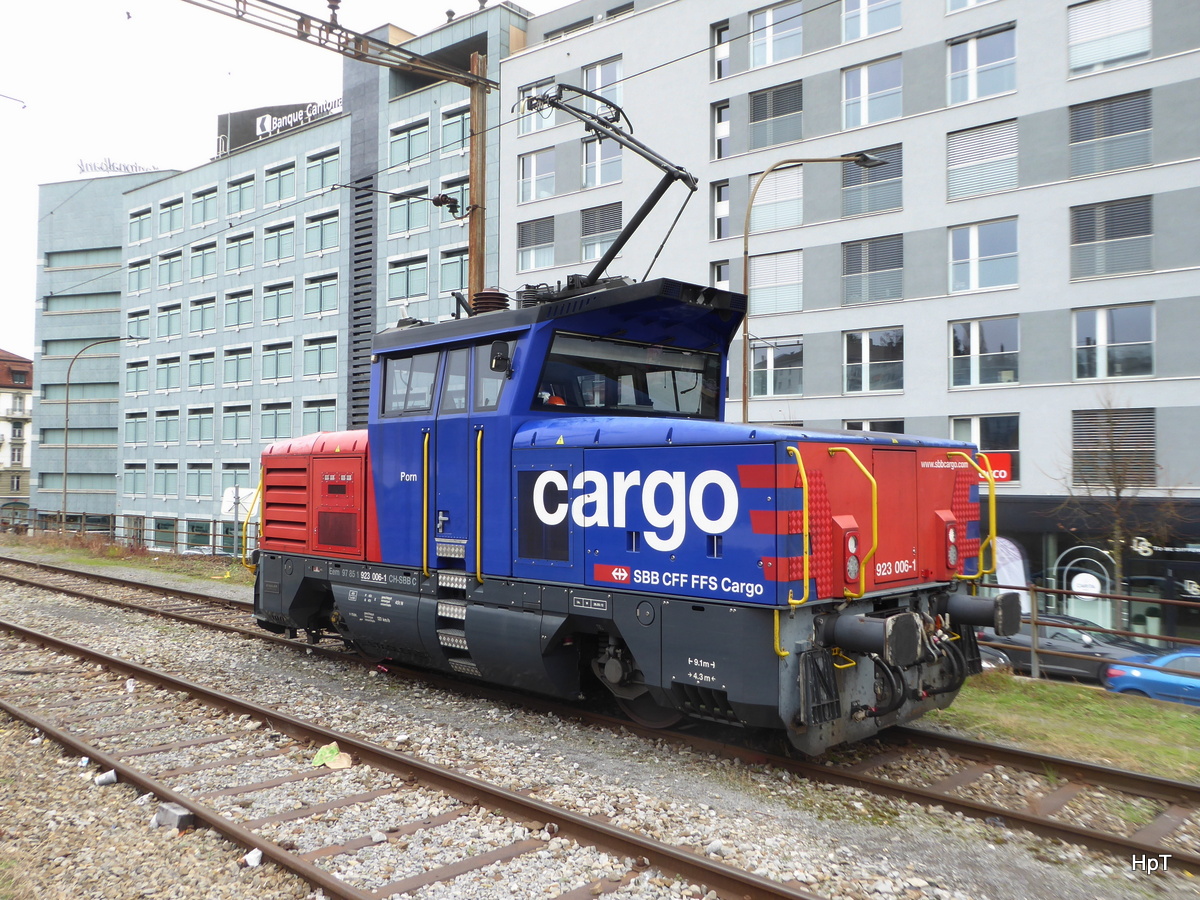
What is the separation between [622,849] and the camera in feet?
16.9

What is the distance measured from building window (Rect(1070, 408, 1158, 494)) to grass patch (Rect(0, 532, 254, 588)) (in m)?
19.1

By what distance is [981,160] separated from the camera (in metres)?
23.2

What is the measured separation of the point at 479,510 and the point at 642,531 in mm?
1921

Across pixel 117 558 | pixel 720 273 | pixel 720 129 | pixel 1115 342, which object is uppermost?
pixel 720 129

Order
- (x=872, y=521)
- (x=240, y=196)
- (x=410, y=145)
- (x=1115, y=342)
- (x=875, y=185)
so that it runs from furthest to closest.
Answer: (x=240, y=196) < (x=410, y=145) < (x=875, y=185) < (x=1115, y=342) < (x=872, y=521)

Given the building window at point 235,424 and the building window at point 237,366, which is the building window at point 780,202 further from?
the building window at point 235,424

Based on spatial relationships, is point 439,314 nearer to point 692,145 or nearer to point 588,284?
point 692,145

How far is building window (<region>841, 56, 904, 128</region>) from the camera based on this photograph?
965 inches

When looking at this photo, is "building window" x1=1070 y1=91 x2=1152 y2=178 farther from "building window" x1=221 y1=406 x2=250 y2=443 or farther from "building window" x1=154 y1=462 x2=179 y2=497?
"building window" x1=154 y1=462 x2=179 y2=497

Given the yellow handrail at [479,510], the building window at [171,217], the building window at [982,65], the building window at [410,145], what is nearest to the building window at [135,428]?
the building window at [171,217]

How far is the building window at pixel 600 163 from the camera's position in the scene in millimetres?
30000

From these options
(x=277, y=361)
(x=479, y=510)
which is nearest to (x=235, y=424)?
(x=277, y=361)

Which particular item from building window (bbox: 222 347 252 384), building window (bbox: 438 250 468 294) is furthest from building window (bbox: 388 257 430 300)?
building window (bbox: 222 347 252 384)

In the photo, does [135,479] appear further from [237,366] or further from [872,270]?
[872,270]
